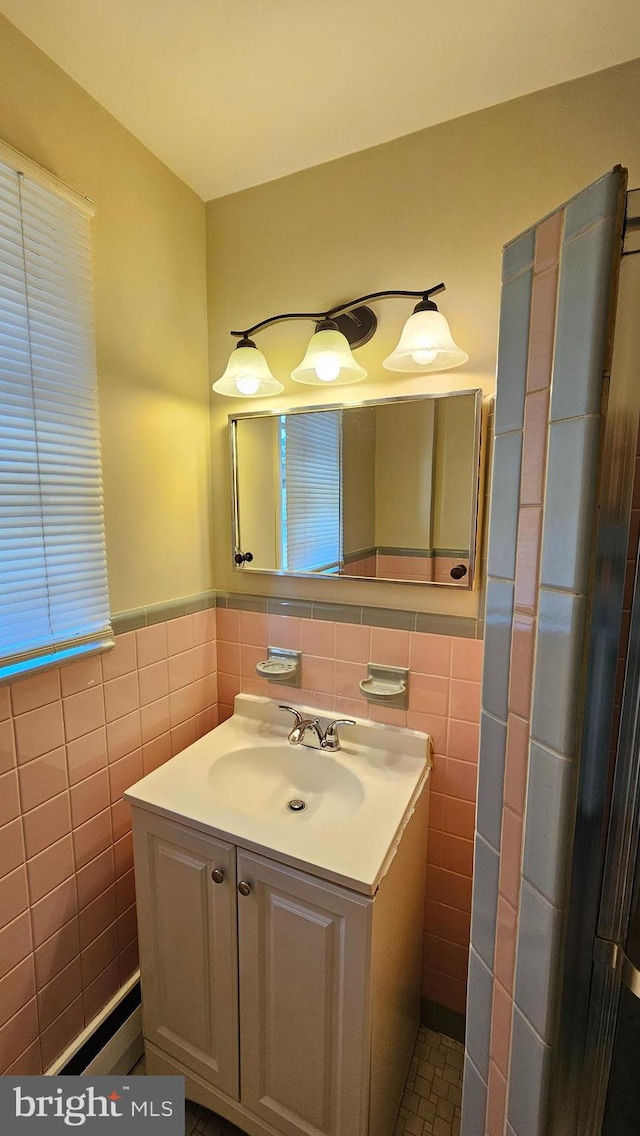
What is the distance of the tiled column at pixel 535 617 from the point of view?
0.43 meters

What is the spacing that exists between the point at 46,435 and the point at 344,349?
72 centimetres

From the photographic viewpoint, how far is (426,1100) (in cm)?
117

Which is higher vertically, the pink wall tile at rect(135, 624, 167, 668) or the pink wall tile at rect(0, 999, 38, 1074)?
the pink wall tile at rect(135, 624, 167, 668)

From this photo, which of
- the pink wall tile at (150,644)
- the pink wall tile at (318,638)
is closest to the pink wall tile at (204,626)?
the pink wall tile at (150,644)

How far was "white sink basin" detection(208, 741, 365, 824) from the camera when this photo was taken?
3.79 feet

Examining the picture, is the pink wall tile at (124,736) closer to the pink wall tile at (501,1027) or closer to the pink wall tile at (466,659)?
the pink wall tile at (466,659)

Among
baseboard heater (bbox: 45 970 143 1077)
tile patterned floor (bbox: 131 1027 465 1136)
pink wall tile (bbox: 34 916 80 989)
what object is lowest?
tile patterned floor (bbox: 131 1027 465 1136)

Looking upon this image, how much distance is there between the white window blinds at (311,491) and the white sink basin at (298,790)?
1.60 feet

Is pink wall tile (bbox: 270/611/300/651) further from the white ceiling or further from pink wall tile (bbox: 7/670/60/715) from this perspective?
the white ceiling

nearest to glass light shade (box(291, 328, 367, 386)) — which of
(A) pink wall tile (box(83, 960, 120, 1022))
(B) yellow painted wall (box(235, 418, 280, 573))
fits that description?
(B) yellow painted wall (box(235, 418, 280, 573))

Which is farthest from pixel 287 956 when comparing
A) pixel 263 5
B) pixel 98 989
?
pixel 263 5

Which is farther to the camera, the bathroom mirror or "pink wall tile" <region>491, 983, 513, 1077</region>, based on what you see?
the bathroom mirror

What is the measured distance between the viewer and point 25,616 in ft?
3.08

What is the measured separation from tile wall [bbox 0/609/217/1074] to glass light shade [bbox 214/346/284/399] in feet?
2.31
